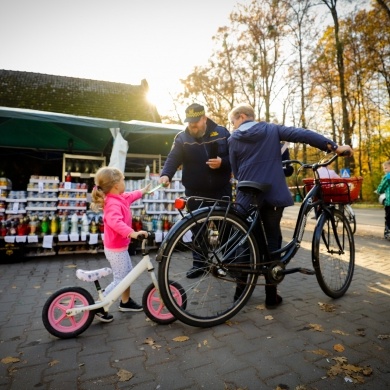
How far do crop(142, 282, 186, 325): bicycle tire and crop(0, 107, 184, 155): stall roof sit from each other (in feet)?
13.3

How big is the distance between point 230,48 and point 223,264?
18.7 m

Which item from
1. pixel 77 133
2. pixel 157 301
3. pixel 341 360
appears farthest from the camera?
pixel 77 133

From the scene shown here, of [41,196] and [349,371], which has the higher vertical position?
[41,196]


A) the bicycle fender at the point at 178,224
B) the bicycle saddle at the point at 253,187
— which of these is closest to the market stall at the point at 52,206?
the bicycle fender at the point at 178,224

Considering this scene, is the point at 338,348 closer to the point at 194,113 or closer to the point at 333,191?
the point at 333,191

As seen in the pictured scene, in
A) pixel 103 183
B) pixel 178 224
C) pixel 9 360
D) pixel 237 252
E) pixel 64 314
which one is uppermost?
pixel 103 183

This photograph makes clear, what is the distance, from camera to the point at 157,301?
2.54 metres

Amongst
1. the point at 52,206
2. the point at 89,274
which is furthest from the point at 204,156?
the point at 52,206

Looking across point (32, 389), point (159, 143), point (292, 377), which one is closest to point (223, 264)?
point (292, 377)

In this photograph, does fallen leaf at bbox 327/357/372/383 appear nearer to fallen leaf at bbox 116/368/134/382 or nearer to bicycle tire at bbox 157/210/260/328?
bicycle tire at bbox 157/210/260/328

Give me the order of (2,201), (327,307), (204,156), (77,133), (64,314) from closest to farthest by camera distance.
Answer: (64,314), (327,307), (204,156), (2,201), (77,133)

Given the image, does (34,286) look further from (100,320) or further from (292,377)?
(292,377)

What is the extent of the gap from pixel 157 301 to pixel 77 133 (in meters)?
6.79

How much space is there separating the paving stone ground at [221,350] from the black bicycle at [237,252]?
0.78 ft
